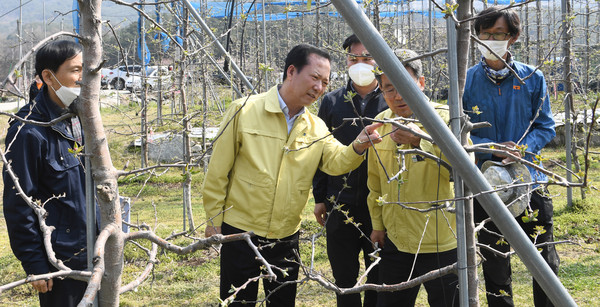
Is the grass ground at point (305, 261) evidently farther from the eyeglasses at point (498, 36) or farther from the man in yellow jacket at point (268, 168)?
the eyeglasses at point (498, 36)

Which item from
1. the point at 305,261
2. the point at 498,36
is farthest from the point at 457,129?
the point at 305,261

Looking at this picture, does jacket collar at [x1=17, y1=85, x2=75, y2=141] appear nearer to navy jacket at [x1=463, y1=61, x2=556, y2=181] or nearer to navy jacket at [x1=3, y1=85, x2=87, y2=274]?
navy jacket at [x1=3, y1=85, x2=87, y2=274]

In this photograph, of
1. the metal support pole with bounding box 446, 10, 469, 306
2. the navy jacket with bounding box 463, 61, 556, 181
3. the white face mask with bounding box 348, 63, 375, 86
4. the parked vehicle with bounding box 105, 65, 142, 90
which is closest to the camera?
the metal support pole with bounding box 446, 10, 469, 306

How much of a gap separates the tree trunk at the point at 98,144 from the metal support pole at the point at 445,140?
22.8 inches

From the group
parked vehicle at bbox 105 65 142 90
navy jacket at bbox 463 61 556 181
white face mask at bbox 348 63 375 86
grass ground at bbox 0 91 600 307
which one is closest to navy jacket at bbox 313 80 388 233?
white face mask at bbox 348 63 375 86

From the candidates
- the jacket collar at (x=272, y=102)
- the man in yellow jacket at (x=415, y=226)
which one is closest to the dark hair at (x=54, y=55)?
the jacket collar at (x=272, y=102)

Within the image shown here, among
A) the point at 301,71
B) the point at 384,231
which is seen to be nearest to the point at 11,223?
the point at 301,71

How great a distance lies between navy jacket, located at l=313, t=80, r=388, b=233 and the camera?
342cm

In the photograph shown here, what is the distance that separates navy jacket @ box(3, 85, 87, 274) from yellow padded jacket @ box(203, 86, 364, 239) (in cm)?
65

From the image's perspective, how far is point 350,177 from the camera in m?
3.45

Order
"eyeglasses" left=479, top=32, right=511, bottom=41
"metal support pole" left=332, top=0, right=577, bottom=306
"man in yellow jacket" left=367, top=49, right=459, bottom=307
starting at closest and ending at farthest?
"metal support pole" left=332, top=0, right=577, bottom=306, "man in yellow jacket" left=367, top=49, right=459, bottom=307, "eyeglasses" left=479, top=32, right=511, bottom=41

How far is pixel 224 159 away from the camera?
9.55 ft

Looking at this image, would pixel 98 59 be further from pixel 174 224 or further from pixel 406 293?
pixel 174 224

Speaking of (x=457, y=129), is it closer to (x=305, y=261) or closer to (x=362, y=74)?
(x=362, y=74)
